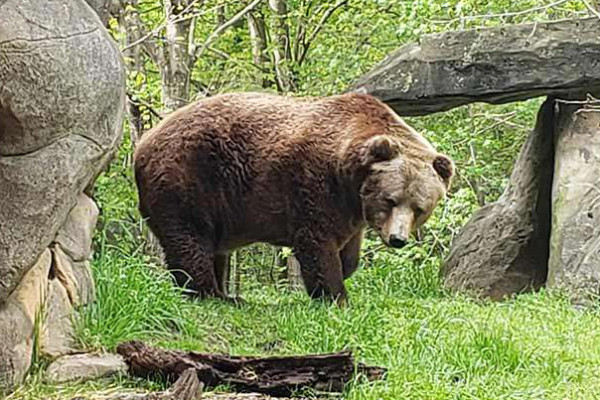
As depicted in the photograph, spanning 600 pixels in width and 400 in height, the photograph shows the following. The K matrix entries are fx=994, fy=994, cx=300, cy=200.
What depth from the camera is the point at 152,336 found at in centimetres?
537

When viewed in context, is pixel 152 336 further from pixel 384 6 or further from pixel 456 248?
pixel 384 6

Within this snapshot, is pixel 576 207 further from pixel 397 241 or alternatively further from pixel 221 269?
pixel 221 269

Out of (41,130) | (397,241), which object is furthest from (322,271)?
(41,130)

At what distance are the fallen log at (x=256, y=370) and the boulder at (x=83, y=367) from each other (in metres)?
0.09

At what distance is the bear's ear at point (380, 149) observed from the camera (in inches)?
262

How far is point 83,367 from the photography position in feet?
15.1

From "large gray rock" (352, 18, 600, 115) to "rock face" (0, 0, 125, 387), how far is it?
465 cm

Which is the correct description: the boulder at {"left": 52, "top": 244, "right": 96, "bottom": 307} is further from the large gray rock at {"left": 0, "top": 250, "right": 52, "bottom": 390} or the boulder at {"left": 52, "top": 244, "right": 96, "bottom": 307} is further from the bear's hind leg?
the bear's hind leg

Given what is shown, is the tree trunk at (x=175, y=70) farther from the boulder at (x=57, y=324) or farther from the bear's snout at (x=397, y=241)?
the boulder at (x=57, y=324)

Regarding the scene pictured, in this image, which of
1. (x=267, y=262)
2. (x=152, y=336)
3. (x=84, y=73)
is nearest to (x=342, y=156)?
(x=152, y=336)

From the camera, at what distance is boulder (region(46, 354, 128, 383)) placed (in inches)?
179

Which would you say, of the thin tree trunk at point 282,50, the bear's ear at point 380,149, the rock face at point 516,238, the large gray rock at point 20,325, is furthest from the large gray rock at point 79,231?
the thin tree trunk at point 282,50

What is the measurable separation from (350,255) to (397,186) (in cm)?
119

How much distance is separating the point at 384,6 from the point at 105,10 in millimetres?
8704
